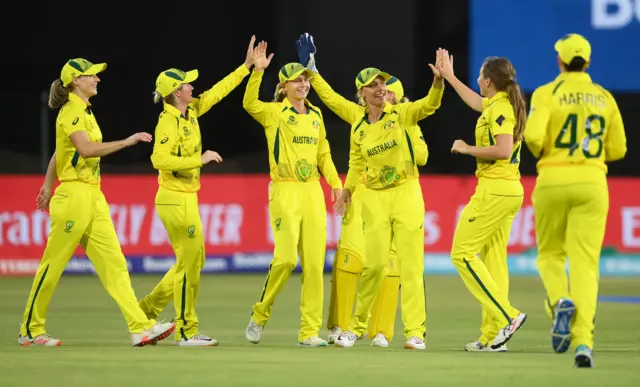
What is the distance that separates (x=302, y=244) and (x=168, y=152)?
131cm

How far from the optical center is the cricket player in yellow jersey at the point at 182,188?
11672 millimetres

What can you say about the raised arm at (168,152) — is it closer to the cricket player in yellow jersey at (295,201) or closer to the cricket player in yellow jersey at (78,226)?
the cricket player in yellow jersey at (78,226)

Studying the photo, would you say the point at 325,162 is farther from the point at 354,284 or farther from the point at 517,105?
the point at 517,105

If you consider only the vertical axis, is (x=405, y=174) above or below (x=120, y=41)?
below

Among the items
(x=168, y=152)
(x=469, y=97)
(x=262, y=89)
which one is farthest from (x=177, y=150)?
(x=262, y=89)

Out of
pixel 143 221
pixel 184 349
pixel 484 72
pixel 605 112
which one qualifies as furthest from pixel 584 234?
pixel 143 221

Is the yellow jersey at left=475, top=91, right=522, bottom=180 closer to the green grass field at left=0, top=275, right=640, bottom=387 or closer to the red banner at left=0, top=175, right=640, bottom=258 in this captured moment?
the green grass field at left=0, top=275, right=640, bottom=387

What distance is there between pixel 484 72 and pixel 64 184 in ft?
11.1

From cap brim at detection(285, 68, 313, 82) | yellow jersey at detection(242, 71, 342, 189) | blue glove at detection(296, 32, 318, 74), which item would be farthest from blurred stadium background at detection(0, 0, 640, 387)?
blue glove at detection(296, 32, 318, 74)

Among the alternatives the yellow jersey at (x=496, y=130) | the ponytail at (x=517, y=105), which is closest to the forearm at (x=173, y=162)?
the yellow jersey at (x=496, y=130)

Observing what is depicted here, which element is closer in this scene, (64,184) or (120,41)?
(64,184)

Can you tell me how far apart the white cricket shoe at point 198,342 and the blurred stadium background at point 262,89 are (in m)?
8.74

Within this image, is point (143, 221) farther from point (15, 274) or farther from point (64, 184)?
point (64, 184)

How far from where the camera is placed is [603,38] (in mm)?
21828
